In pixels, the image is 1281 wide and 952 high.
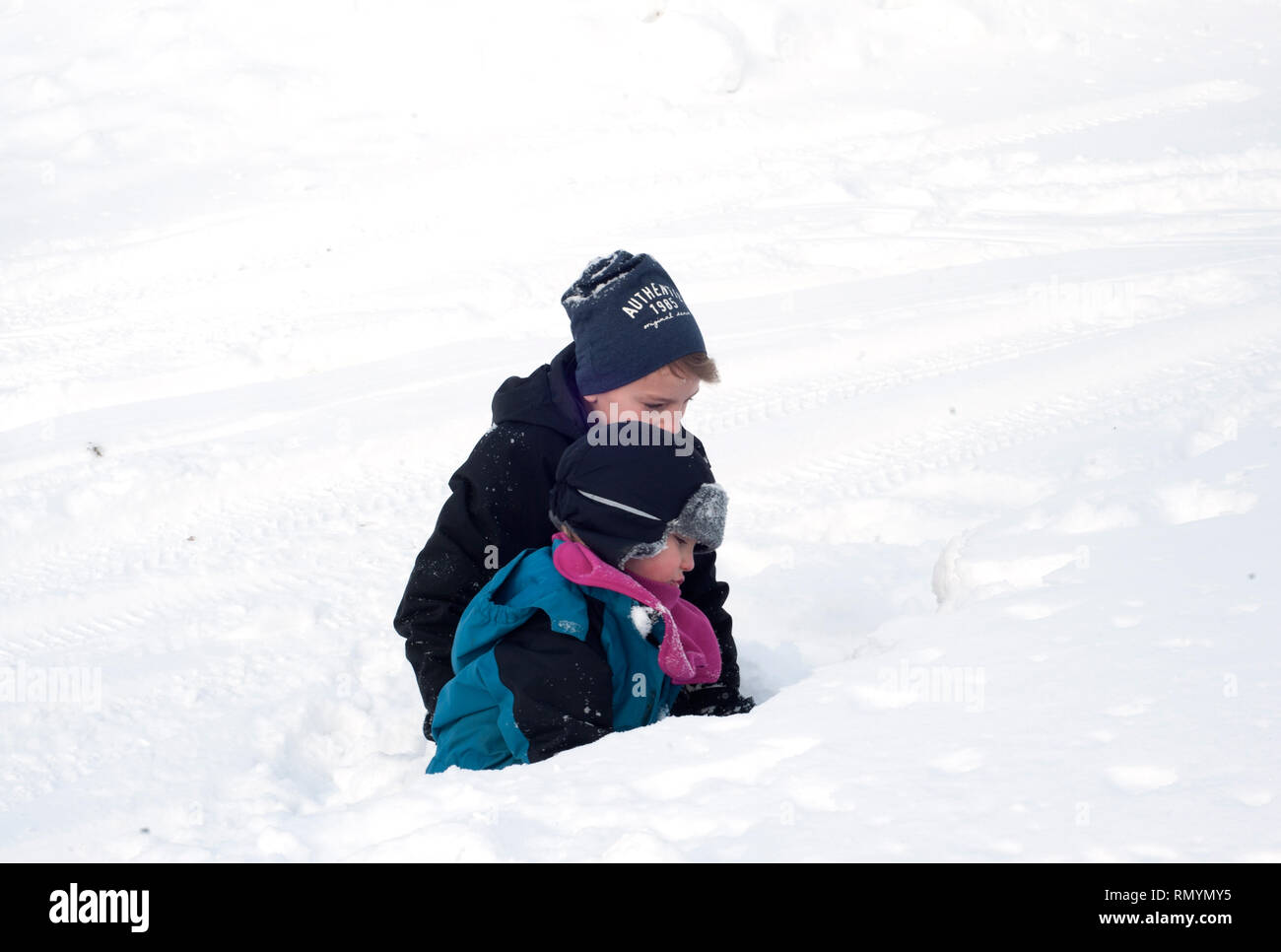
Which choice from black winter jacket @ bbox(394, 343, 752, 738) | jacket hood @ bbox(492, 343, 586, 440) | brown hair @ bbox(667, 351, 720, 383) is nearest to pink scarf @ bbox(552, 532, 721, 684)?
black winter jacket @ bbox(394, 343, 752, 738)

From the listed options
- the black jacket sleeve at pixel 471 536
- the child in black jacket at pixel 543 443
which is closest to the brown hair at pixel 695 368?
the child in black jacket at pixel 543 443

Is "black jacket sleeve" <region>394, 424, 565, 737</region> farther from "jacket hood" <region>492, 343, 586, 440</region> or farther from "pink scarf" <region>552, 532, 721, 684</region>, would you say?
"pink scarf" <region>552, 532, 721, 684</region>

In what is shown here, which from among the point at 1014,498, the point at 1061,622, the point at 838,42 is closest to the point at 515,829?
the point at 1061,622

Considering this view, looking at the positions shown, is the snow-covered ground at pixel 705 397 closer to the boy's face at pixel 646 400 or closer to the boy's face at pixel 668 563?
the boy's face at pixel 668 563

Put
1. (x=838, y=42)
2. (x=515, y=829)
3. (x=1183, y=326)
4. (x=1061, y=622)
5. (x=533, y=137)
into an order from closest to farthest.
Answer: (x=515, y=829) < (x=1061, y=622) < (x=1183, y=326) < (x=533, y=137) < (x=838, y=42)

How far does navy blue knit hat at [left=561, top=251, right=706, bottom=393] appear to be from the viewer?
100 inches

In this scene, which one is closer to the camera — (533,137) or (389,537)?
(389,537)

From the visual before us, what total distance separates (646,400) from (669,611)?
49 centimetres

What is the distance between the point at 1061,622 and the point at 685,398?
917 millimetres

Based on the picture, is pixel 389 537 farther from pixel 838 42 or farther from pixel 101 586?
pixel 838 42

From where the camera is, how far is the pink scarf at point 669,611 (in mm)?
2229

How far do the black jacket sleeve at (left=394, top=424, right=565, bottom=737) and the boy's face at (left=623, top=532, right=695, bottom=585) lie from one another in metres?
0.38

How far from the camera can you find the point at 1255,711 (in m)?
1.81

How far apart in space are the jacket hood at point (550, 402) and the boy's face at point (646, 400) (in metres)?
0.05
